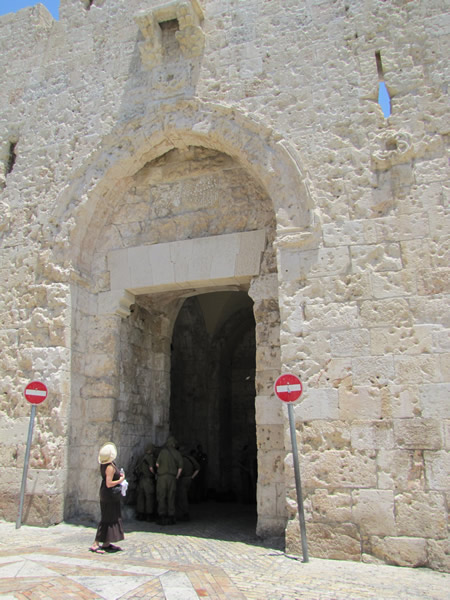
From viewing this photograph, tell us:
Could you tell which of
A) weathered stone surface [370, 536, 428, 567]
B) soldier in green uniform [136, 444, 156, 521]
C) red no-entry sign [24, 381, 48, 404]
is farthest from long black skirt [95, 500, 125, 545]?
weathered stone surface [370, 536, 428, 567]

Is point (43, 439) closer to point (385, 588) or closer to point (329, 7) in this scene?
point (385, 588)

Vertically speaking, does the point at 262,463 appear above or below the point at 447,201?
below

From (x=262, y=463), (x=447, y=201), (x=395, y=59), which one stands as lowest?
(x=262, y=463)

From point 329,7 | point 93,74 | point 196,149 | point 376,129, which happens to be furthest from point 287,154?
point 93,74

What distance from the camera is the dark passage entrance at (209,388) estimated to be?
1185 centimetres

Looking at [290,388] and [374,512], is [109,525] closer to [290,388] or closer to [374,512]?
[290,388]

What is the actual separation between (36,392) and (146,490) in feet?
6.93

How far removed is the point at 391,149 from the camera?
6.12m

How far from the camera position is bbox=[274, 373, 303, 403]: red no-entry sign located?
5.37 meters

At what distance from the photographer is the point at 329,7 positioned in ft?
22.5

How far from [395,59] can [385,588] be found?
567 centimetres

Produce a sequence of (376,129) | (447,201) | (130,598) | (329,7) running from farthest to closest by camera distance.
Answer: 1. (329,7)
2. (376,129)
3. (447,201)
4. (130,598)

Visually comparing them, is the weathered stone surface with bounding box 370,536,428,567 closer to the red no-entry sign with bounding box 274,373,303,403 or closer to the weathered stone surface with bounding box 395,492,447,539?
the weathered stone surface with bounding box 395,492,447,539

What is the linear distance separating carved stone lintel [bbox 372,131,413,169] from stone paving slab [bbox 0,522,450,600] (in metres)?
4.25
